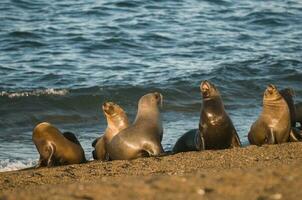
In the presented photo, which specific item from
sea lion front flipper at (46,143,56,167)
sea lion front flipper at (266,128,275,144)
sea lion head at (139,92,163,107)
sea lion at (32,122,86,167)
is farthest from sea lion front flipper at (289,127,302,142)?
sea lion front flipper at (46,143,56,167)

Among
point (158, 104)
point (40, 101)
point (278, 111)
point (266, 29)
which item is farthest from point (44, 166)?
point (266, 29)

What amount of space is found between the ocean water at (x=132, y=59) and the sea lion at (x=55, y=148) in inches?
21.5

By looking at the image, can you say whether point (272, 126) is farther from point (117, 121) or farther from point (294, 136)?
point (117, 121)

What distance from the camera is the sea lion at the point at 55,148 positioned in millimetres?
9305

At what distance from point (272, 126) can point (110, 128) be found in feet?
6.49

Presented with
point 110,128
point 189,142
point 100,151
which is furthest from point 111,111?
point 189,142

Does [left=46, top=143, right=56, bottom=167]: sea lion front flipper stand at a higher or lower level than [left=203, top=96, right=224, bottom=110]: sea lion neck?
lower

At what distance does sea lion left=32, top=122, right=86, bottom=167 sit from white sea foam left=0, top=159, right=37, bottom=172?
0.44 metres

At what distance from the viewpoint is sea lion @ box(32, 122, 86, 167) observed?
→ 9.30 m

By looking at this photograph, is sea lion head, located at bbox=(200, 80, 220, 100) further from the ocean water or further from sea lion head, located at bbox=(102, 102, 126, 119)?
the ocean water

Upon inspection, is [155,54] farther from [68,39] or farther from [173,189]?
[173,189]

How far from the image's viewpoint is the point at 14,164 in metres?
9.82

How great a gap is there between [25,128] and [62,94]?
224 centimetres

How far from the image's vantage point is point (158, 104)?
10258mm
